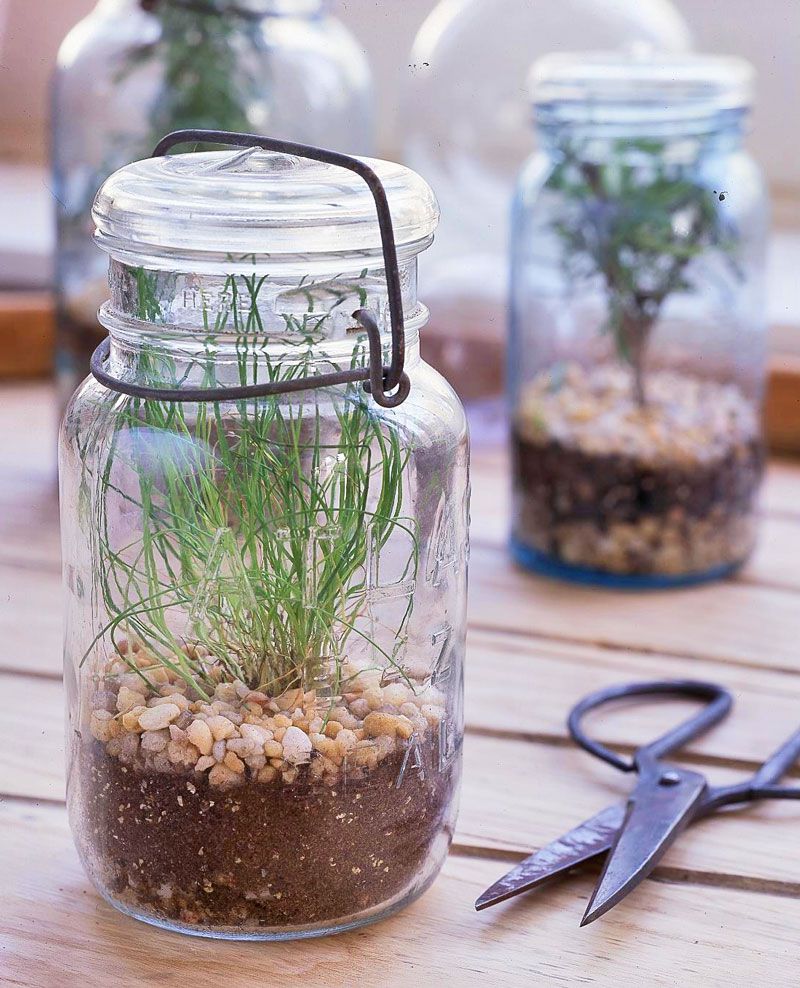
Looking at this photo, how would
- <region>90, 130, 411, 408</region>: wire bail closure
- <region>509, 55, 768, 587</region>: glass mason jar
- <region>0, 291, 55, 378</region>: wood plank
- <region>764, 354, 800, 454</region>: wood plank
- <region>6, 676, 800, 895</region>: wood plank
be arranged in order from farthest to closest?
<region>0, 291, 55, 378</region>: wood plank → <region>764, 354, 800, 454</region>: wood plank → <region>509, 55, 768, 587</region>: glass mason jar → <region>6, 676, 800, 895</region>: wood plank → <region>90, 130, 411, 408</region>: wire bail closure

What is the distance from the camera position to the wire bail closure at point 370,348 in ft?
1.65

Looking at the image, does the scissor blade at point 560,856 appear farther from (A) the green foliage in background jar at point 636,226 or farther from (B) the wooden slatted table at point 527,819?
(A) the green foliage in background jar at point 636,226

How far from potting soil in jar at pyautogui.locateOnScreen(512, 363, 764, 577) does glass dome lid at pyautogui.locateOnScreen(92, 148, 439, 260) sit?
0.45 m

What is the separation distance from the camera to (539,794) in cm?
69

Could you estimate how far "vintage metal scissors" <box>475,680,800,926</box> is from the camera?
583 mm

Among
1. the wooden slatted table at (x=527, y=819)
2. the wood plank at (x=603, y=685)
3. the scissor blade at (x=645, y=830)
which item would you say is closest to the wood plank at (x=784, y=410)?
the wooden slatted table at (x=527, y=819)

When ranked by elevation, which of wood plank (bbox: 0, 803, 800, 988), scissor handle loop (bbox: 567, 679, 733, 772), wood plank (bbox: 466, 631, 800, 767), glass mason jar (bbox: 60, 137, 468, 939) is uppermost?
glass mason jar (bbox: 60, 137, 468, 939)

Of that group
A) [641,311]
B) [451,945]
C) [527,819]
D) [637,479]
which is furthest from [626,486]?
[451,945]

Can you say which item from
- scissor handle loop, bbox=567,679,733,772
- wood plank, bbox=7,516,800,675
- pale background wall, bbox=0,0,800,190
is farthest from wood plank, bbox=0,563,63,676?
pale background wall, bbox=0,0,800,190

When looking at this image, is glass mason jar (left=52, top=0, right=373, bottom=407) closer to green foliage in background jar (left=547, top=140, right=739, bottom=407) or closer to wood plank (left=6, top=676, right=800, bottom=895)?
green foliage in background jar (left=547, top=140, right=739, bottom=407)

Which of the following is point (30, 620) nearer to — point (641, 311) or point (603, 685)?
point (603, 685)

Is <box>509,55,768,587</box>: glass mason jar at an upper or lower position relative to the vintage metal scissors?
upper

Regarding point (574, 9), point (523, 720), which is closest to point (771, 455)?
point (574, 9)

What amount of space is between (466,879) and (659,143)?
0.55 m
